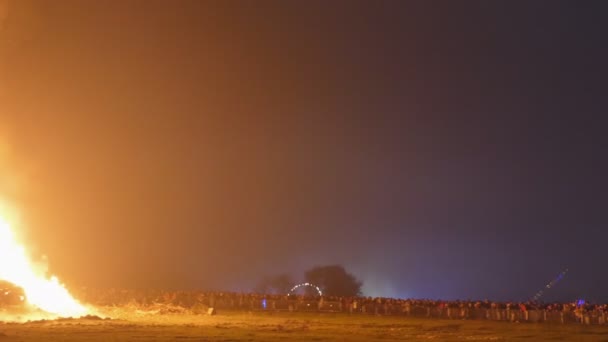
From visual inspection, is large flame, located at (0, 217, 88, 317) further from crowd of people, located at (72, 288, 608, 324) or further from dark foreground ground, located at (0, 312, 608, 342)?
crowd of people, located at (72, 288, 608, 324)

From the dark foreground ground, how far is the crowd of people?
4.45 meters

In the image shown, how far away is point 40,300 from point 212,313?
31.8 feet

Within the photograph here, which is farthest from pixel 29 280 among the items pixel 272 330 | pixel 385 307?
pixel 385 307

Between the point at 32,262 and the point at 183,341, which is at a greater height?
the point at 32,262

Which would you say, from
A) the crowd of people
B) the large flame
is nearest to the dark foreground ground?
the large flame

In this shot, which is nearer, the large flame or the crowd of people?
the large flame

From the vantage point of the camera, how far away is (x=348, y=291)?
366ft

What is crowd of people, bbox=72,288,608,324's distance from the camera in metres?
45.7

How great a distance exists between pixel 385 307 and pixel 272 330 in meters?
20.2

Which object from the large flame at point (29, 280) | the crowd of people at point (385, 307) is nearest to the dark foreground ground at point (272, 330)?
the large flame at point (29, 280)

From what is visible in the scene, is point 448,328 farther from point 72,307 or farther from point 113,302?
point 113,302

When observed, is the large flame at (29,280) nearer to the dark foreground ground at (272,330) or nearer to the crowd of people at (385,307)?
the dark foreground ground at (272,330)

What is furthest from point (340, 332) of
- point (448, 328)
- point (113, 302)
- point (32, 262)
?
point (113, 302)

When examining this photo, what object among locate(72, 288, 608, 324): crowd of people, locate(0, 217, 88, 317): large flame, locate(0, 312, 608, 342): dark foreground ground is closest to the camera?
locate(0, 312, 608, 342): dark foreground ground
